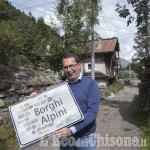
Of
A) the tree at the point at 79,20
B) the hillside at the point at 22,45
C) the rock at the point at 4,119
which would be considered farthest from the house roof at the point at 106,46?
the rock at the point at 4,119

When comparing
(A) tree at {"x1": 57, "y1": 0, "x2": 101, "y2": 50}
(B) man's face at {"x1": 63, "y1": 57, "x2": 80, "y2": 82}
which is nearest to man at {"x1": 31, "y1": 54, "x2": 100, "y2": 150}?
(B) man's face at {"x1": 63, "y1": 57, "x2": 80, "y2": 82}

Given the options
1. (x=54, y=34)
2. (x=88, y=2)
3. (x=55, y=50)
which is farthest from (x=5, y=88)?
Answer: (x=88, y=2)

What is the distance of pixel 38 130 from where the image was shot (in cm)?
195

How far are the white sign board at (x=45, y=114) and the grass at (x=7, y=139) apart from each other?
117 inches

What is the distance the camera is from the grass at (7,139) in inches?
175

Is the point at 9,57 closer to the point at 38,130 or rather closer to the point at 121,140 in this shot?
the point at 121,140

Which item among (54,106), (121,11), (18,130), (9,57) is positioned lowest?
(18,130)

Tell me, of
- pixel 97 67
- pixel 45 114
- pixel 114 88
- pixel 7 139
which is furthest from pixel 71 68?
pixel 114 88

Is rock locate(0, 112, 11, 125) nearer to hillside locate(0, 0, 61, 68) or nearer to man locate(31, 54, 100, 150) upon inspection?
man locate(31, 54, 100, 150)

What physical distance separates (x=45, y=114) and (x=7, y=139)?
11.3 feet

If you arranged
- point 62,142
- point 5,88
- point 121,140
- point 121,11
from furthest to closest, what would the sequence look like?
point 121,11 → point 5,88 → point 121,140 → point 62,142

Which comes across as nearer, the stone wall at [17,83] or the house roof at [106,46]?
the stone wall at [17,83]

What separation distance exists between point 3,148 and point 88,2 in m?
7.75

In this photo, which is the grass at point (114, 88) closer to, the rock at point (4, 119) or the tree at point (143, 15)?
the tree at point (143, 15)
